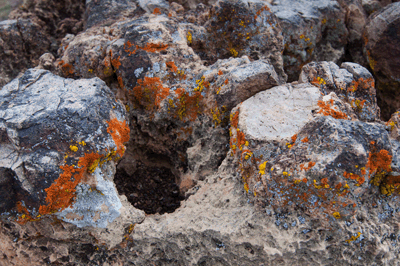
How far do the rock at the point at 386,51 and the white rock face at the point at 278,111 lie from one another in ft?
6.91

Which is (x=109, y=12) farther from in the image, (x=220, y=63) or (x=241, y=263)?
(x=241, y=263)

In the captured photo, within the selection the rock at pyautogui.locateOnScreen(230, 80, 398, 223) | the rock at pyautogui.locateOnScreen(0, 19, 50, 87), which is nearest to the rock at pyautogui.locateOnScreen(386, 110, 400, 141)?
the rock at pyautogui.locateOnScreen(230, 80, 398, 223)

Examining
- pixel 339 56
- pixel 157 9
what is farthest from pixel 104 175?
pixel 339 56

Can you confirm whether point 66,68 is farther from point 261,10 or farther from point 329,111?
point 329,111

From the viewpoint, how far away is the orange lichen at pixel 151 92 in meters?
3.09

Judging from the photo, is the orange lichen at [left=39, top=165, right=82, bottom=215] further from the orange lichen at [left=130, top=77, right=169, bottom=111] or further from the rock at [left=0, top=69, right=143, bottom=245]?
the orange lichen at [left=130, top=77, right=169, bottom=111]

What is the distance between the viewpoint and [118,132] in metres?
2.60

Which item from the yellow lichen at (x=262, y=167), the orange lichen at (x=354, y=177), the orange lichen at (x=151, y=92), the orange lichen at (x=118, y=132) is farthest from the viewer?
the orange lichen at (x=151, y=92)

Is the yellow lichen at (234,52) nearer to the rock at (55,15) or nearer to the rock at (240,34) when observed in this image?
the rock at (240,34)

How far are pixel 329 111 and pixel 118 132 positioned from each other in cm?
184

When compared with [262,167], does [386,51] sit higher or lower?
lower

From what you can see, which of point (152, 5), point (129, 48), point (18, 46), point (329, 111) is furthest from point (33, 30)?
point (329, 111)

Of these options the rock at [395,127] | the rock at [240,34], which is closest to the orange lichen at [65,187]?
the rock at [240,34]

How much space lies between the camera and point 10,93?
261 cm
